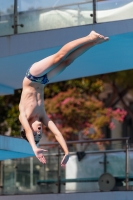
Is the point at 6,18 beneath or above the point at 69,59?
above

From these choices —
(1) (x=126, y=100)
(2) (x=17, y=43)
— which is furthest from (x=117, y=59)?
(1) (x=126, y=100)

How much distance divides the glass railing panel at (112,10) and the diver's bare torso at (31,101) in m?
4.10

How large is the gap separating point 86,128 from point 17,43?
14202 mm

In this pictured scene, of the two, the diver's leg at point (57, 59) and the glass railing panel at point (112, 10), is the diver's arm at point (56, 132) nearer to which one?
the diver's leg at point (57, 59)

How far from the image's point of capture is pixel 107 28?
1502 cm

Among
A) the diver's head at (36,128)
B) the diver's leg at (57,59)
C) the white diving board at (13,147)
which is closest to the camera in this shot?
the diver's leg at (57,59)

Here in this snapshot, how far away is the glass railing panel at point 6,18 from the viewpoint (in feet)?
52.0

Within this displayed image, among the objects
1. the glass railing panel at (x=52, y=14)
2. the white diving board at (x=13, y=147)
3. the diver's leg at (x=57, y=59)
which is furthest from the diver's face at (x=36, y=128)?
the white diving board at (x=13, y=147)

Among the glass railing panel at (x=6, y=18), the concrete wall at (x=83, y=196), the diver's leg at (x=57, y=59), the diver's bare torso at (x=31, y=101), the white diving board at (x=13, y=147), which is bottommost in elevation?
the concrete wall at (x=83, y=196)

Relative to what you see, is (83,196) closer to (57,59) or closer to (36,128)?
(36,128)

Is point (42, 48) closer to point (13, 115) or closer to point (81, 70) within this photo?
point (81, 70)

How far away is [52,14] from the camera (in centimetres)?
1566

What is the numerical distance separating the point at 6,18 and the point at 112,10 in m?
2.45

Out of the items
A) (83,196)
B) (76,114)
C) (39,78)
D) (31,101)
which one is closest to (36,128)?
(31,101)
